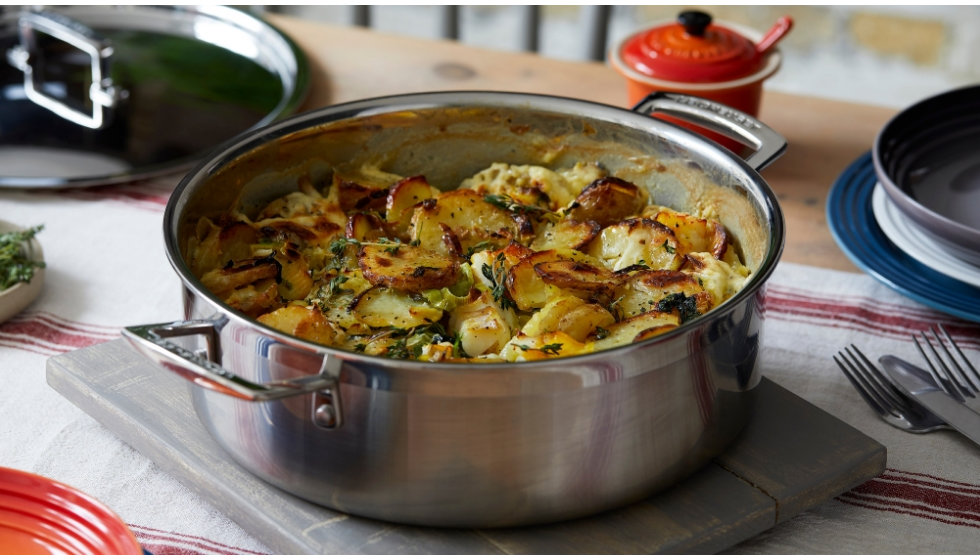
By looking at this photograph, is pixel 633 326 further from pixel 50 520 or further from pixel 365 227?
pixel 50 520

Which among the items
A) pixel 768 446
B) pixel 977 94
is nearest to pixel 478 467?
pixel 768 446

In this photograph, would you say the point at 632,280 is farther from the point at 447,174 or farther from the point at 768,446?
the point at 447,174

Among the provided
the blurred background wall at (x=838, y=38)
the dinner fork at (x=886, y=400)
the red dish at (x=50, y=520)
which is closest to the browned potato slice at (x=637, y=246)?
the dinner fork at (x=886, y=400)

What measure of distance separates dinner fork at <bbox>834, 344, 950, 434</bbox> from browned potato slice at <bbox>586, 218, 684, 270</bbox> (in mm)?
330

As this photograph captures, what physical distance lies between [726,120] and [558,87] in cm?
109

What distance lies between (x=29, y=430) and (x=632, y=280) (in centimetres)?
99

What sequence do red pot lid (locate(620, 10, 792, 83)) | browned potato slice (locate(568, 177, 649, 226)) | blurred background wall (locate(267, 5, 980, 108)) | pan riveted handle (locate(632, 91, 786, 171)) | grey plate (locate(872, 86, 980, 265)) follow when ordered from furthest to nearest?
blurred background wall (locate(267, 5, 980, 108)) → red pot lid (locate(620, 10, 792, 83)) → grey plate (locate(872, 86, 980, 265)) → browned potato slice (locate(568, 177, 649, 226)) → pan riveted handle (locate(632, 91, 786, 171))

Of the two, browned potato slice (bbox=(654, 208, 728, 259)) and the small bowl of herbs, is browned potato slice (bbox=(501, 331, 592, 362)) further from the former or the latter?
the small bowl of herbs

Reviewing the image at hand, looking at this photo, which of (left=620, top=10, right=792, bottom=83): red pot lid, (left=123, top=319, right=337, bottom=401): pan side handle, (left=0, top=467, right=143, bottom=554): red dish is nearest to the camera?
(left=123, top=319, right=337, bottom=401): pan side handle

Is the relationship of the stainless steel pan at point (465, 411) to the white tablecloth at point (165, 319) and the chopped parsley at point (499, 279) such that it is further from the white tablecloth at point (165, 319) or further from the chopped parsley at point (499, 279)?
the chopped parsley at point (499, 279)

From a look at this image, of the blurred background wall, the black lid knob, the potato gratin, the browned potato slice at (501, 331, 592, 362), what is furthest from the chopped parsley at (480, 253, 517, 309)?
the blurred background wall

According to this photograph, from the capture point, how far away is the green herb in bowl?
1933mm

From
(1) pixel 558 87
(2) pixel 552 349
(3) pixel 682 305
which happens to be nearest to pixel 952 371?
(3) pixel 682 305

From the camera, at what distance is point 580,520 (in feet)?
4.62
